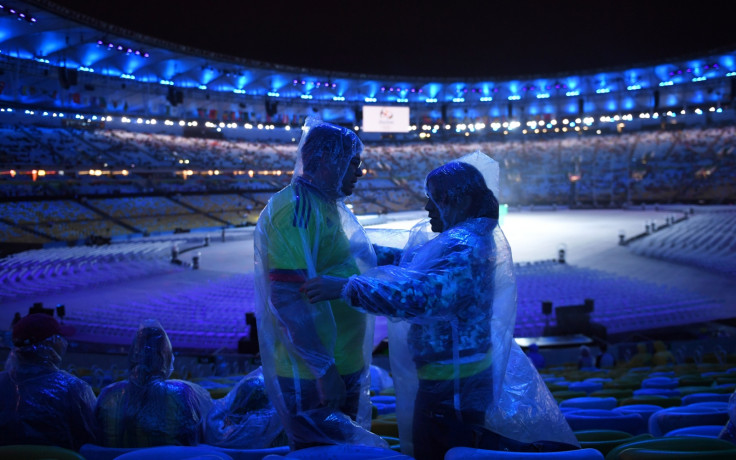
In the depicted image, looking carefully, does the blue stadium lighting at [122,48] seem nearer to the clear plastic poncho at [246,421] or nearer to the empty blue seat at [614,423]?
the clear plastic poncho at [246,421]

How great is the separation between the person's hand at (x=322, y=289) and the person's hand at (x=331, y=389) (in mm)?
400

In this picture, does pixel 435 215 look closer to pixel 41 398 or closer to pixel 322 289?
pixel 322 289

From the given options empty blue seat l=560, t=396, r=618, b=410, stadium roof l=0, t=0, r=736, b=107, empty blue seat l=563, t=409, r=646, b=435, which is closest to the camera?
empty blue seat l=563, t=409, r=646, b=435

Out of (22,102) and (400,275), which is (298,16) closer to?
(22,102)

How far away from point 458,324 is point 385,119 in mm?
45514

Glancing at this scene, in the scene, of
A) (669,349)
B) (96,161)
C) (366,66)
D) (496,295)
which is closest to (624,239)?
(669,349)

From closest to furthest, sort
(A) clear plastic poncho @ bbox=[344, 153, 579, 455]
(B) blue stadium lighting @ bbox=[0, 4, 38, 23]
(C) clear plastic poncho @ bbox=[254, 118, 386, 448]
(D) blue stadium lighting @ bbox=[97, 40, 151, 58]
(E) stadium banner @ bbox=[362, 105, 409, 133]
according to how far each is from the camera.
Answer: (A) clear plastic poncho @ bbox=[344, 153, 579, 455]
(C) clear plastic poncho @ bbox=[254, 118, 386, 448]
(B) blue stadium lighting @ bbox=[0, 4, 38, 23]
(D) blue stadium lighting @ bbox=[97, 40, 151, 58]
(E) stadium banner @ bbox=[362, 105, 409, 133]

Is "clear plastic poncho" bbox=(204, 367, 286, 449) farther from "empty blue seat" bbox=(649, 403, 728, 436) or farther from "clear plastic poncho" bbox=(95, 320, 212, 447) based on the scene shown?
"empty blue seat" bbox=(649, 403, 728, 436)

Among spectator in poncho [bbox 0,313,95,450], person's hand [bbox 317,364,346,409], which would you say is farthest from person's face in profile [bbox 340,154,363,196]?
spectator in poncho [bbox 0,313,95,450]

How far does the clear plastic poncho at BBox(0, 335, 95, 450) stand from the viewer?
2430mm

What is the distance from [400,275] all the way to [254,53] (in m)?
44.5

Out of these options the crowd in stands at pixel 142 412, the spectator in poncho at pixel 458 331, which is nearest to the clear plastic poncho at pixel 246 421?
the crowd in stands at pixel 142 412

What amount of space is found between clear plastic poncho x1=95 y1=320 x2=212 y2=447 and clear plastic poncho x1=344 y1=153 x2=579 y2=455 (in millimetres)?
1172

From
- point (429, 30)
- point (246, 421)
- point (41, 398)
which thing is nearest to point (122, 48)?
point (429, 30)
